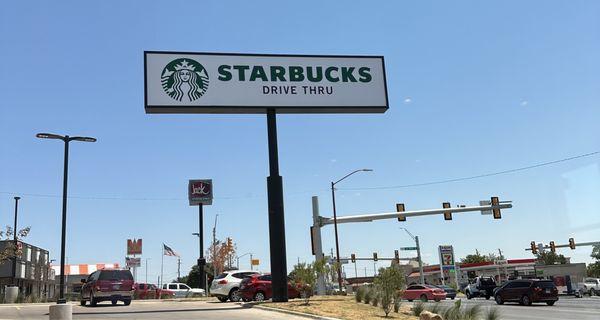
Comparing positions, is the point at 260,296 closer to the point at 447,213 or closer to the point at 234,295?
the point at 234,295

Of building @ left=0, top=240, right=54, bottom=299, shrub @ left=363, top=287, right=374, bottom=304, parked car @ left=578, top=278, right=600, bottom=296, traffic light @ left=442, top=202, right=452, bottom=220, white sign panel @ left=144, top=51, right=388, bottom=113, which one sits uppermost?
white sign panel @ left=144, top=51, right=388, bottom=113

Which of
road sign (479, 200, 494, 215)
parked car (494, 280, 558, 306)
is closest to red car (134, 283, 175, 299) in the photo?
parked car (494, 280, 558, 306)

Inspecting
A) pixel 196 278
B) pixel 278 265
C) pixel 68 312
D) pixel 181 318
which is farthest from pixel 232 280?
pixel 196 278

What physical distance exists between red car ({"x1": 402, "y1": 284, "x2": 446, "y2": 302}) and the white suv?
58.5 ft

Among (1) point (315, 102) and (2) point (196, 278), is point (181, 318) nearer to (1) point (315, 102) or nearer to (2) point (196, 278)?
(1) point (315, 102)

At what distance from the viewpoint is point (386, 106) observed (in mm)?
29578

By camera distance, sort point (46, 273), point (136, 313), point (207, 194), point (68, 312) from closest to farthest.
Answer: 1. point (68, 312)
2. point (136, 313)
3. point (207, 194)
4. point (46, 273)

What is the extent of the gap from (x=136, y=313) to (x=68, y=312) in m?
3.96

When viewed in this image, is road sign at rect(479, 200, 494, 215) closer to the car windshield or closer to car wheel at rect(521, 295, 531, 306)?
car wheel at rect(521, 295, 531, 306)

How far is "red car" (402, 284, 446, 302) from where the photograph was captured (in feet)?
135

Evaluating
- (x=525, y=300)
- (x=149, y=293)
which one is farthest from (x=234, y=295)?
(x=525, y=300)

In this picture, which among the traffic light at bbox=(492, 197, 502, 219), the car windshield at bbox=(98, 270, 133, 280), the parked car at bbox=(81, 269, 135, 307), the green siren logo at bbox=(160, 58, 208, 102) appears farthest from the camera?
the traffic light at bbox=(492, 197, 502, 219)

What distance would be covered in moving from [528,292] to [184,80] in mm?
22969

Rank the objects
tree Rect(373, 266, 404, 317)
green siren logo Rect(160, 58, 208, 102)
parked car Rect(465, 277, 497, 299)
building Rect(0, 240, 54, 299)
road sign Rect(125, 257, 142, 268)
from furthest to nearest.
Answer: road sign Rect(125, 257, 142, 268) → building Rect(0, 240, 54, 299) → parked car Rect(465, 277, 497, 299) → green siren logo Rect(160, 58, 208, 102) → tree Rect(373, 266, 404, 317)
